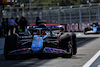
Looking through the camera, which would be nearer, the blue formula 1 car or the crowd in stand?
the blue formula 1 car

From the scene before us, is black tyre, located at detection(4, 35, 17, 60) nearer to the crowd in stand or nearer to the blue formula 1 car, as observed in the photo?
the blue formula 1 car

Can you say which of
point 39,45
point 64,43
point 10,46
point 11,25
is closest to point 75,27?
point 11,25

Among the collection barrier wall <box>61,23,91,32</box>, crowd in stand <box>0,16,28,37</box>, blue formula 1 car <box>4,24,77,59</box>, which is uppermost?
blue formula 1 car <box>4,24,77,59</box>

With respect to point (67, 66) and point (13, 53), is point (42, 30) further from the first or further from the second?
point (67, 66)

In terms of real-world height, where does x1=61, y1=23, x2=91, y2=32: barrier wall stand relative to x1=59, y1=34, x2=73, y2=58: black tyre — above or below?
below

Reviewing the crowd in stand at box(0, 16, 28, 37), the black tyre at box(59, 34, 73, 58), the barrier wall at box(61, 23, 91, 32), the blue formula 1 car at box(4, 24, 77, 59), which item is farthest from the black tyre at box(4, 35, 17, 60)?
the barrier wall at box(61, 23, 91, 32)

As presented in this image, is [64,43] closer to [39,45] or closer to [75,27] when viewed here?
[39,45]

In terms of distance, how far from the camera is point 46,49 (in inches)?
443

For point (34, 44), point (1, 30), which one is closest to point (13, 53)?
point (34, 44)

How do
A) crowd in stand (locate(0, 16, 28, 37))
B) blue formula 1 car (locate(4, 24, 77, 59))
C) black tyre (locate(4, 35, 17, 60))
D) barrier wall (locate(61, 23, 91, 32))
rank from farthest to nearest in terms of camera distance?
1. barrier wall (locate(61, 23, 91, 32))
2. crowd in stand (locate(0, 16, 28, 37))
3. black tyre (locate(4, 35, 17, 60))
4. blue formula 1 car (locate(4, 24, 77, 59))

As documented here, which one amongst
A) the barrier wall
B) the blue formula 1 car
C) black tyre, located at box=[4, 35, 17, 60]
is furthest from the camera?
the barrier wall

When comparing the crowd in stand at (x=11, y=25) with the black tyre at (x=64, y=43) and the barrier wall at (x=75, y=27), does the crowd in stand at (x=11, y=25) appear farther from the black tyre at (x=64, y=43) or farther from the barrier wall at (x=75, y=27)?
the black tyre at (x=64, y=43)

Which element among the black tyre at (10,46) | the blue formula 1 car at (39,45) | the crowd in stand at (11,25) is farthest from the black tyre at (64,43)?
the crowd in stand at (11,25)

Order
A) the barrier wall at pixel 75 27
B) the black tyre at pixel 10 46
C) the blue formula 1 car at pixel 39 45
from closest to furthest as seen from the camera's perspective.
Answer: the blue formula 1 car at pixel 39 45
the black tyre at pixel 10 46
the barrier wall at pixel 75 27
